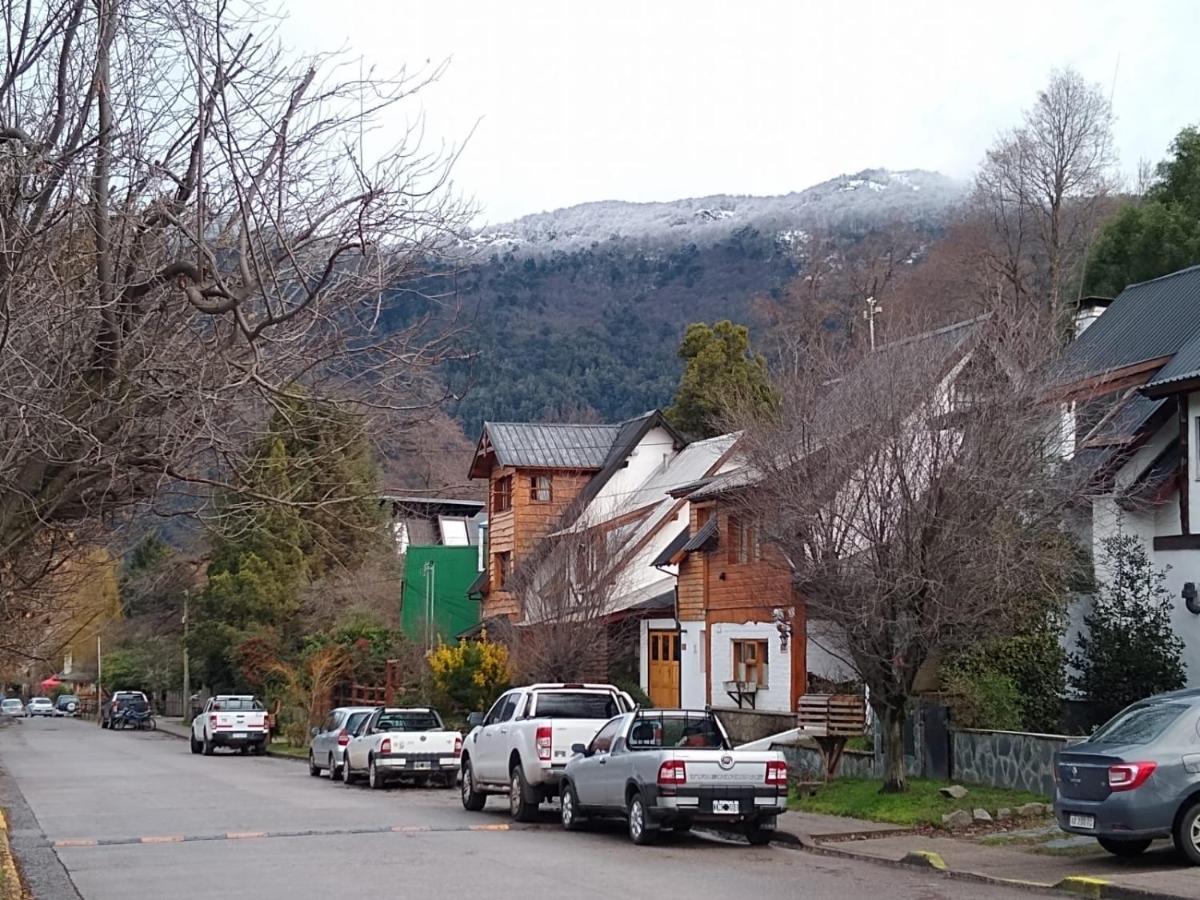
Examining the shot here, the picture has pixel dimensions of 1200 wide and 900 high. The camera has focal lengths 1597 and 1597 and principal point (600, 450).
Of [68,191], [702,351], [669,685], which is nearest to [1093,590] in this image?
[669,685]

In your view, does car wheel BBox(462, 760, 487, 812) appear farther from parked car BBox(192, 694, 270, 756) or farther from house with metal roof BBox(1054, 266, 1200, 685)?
parked car BBox(192, 694, 270, 756)

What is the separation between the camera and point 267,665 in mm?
60312

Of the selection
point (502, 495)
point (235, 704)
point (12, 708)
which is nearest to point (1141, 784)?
point (502, 495)

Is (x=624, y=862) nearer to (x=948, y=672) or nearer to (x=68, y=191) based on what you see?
(x=948, y=672)

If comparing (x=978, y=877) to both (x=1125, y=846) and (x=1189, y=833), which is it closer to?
(x=1125, y=846)

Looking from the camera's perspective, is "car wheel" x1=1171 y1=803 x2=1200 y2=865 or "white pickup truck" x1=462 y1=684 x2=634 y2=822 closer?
"car wheel" x1=1171 y1=803 x2=1200 y2=865

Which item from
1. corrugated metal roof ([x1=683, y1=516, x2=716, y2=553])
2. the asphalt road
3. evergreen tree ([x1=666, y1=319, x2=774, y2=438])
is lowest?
the asphalt road

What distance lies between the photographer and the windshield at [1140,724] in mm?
15977

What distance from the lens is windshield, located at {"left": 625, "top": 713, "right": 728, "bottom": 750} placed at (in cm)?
1955

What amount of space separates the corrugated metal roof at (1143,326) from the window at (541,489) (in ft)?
71.0

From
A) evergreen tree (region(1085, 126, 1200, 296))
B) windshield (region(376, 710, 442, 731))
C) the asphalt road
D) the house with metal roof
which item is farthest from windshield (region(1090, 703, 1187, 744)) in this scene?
evergreen tree (region(1085, 126, 1200, 296))

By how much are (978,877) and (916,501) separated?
6.33 meters

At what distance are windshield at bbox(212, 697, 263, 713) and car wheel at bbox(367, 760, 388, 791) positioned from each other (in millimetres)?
19323

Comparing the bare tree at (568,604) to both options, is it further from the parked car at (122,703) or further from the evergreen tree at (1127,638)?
the parked car at (122,703)
